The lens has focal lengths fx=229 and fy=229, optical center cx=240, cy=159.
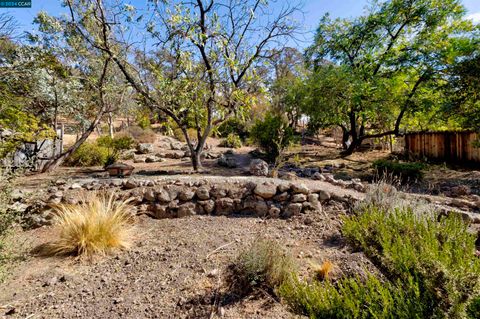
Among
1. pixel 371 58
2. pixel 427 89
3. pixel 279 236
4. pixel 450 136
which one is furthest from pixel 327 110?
pixel 279 236

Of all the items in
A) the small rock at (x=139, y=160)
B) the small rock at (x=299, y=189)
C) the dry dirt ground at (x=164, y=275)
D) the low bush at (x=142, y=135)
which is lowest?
the dry dirt ground at (x=164, y=275)

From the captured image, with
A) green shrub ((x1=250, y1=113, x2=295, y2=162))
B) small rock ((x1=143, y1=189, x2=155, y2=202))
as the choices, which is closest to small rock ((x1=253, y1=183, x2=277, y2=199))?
small rock ((x1=143, y1=189, x2=155, y2=202))

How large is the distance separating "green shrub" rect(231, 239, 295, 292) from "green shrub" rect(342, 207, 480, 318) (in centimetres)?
74

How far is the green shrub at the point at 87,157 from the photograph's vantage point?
6.57m

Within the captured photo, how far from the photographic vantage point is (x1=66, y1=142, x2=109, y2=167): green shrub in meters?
6.57

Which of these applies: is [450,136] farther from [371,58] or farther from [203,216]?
[203,216]

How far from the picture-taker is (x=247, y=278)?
1.98 metres

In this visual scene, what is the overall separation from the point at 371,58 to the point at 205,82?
6595mm

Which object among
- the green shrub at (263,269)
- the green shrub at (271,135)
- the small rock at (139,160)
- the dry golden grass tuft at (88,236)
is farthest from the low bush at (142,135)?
the green shrub at (263,269)

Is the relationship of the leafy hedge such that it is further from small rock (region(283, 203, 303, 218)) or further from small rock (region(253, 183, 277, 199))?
small rock (region(253, 183, 277, 199))

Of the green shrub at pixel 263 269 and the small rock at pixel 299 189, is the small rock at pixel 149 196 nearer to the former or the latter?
the green shrub at pixel 263 269

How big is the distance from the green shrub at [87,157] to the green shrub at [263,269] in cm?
600

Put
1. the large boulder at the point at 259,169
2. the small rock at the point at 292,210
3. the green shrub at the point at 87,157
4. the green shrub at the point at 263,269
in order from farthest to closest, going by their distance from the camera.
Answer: the green shrub at the point at 87,157
the large boulder at the point at 259,169
the small rock at the point at 292,210
the green shrub at the point at 263,269

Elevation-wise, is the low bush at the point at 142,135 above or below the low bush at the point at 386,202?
above
